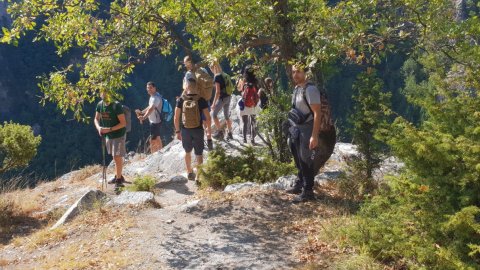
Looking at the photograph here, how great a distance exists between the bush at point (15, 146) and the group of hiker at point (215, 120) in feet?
4.63

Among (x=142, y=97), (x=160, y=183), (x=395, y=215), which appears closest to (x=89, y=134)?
(x=142, y=97)

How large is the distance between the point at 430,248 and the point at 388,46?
110 inches

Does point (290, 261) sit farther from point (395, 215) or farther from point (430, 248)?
point (430, 248)

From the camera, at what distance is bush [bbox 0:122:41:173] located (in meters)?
7.72

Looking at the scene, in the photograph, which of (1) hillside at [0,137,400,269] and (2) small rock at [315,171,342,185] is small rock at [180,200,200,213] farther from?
(2) small rock at [315,171,342,185]

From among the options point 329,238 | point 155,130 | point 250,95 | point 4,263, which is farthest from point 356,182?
point 155,130

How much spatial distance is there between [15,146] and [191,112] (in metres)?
3.15

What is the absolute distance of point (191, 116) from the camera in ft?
22.5

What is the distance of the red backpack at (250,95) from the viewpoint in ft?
29.8

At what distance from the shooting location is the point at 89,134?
2522 inches

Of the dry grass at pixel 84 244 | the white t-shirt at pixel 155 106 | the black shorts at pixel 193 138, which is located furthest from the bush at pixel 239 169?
the white t-shirt at pixel 155 106

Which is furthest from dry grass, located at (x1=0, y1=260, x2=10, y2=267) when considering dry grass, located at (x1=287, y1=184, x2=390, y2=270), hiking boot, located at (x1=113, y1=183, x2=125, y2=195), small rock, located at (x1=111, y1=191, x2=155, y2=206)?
dry grass, located at (x1=287, y1=184, x2=390, y2=270)

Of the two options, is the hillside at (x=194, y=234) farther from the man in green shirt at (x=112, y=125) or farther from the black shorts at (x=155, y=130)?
the black shorts at (x=155, y=130)

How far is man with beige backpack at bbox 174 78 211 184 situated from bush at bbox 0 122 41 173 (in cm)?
271
